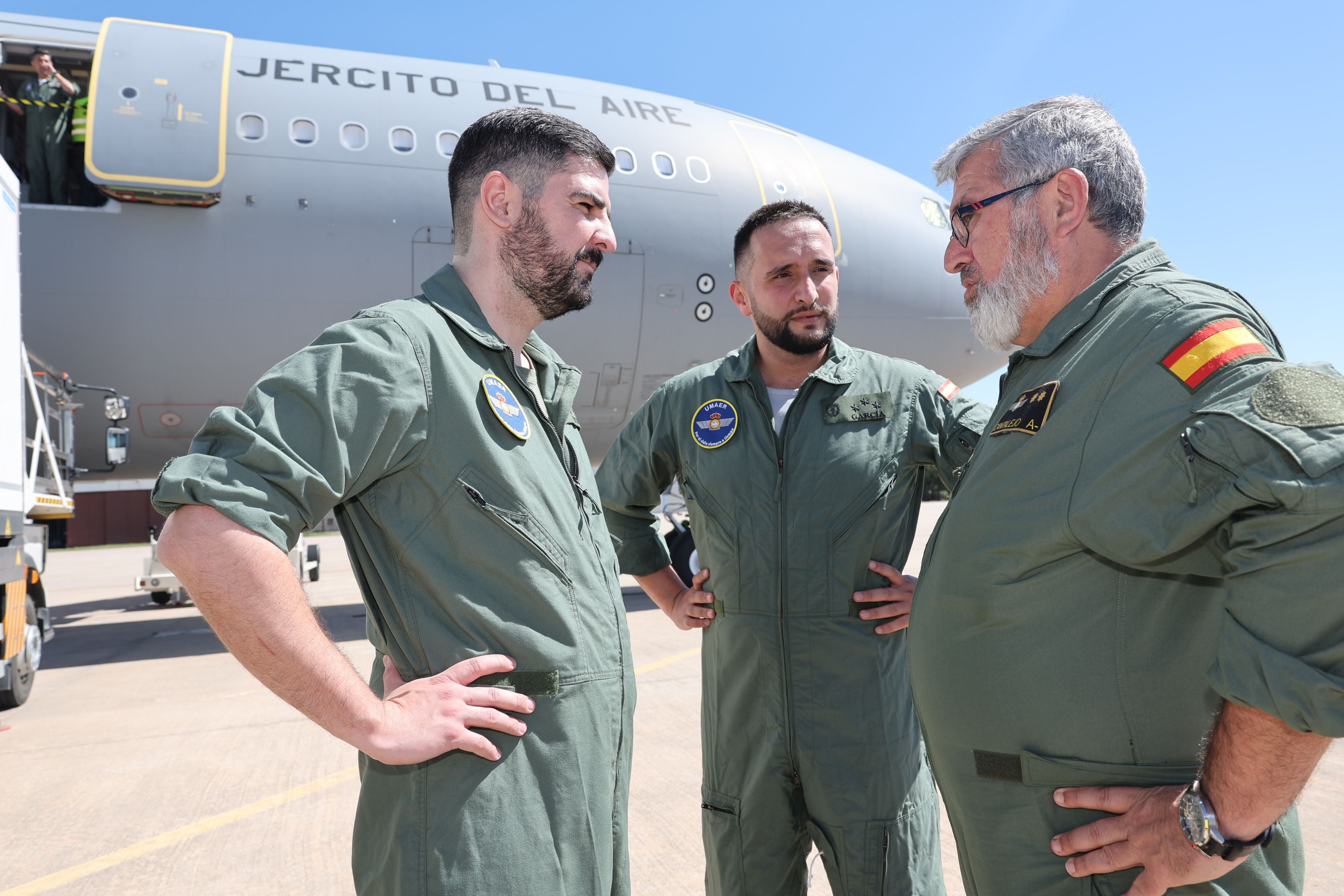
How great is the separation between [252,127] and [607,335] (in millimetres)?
3591

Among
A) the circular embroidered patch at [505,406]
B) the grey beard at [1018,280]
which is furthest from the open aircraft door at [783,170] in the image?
the circular embroidered patch at [505,406]

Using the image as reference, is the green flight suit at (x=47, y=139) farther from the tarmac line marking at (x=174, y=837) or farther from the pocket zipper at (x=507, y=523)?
the pocket zipper at (x=507, y=523)

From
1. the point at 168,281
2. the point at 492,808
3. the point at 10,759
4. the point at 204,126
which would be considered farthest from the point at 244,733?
the point at 204,126

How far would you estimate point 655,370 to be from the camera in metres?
8.47

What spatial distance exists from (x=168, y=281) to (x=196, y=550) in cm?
679

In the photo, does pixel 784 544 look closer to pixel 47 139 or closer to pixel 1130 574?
pixel 1130 574

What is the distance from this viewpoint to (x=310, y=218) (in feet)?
23.2

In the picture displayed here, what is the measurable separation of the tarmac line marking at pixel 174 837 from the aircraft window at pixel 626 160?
5.89 m

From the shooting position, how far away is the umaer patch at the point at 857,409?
2.54m

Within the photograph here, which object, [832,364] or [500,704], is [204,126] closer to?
[832,364]

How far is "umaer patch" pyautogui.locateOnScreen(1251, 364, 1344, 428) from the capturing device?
3.72ft

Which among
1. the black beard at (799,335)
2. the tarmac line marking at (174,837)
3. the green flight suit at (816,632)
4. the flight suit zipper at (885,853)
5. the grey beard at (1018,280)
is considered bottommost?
the tarmac line marking at (174,837)

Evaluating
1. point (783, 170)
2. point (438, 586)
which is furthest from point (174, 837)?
point (783, 170)

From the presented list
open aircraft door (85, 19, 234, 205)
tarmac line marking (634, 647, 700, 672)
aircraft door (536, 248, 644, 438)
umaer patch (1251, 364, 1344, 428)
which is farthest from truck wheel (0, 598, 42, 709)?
umaer patch (1251, 364, 1344, 428)
